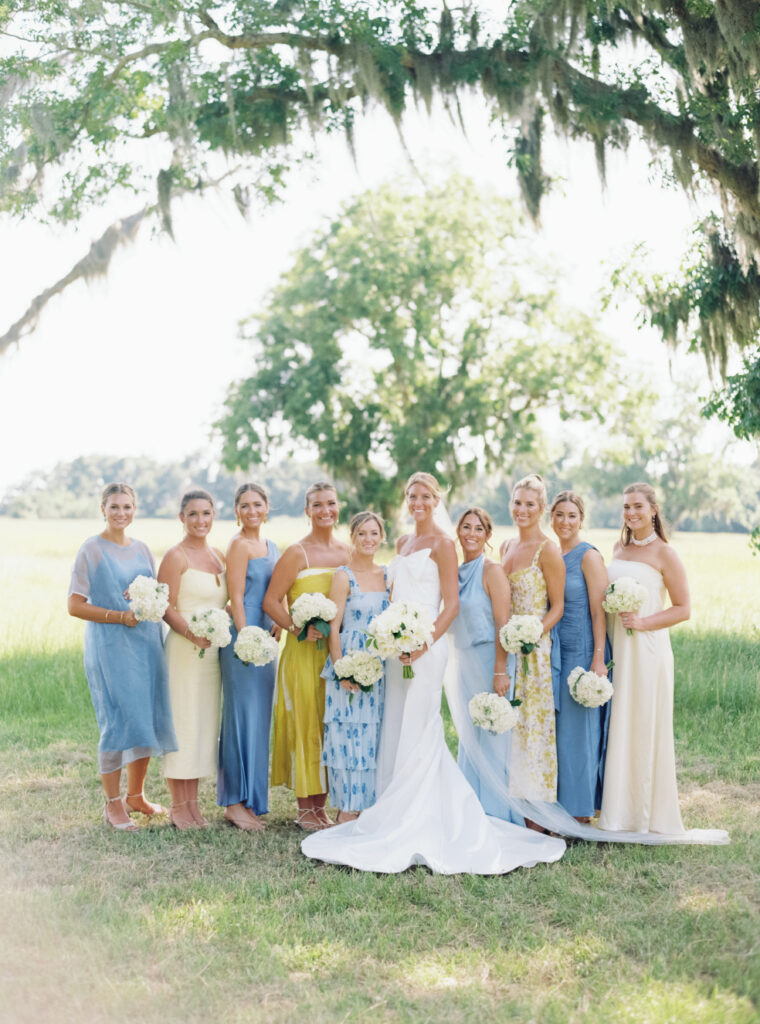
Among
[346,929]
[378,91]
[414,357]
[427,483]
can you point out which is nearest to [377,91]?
[378,91]

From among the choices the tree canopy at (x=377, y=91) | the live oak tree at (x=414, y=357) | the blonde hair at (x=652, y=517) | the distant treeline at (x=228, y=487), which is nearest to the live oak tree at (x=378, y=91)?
the tree canopy at (x=377, y=91)

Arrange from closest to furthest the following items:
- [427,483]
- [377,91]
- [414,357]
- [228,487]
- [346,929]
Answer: [346,929] → [427,483] → [377,91] → [414,357] → [228,487]

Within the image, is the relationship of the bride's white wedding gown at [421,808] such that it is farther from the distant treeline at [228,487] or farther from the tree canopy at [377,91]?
the distant treeline at [228,487]

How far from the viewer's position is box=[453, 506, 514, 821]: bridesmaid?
240 inches

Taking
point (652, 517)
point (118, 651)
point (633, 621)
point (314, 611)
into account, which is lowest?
point (118, 651)

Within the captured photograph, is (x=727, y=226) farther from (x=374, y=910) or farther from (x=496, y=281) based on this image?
(x=496, y=281)

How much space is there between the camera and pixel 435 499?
619 centimetres

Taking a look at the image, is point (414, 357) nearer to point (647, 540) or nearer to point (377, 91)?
point (377, 91)

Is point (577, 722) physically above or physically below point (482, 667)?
below

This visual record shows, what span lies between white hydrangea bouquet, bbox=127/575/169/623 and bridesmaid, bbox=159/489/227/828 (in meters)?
0.26

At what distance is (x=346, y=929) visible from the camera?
15.4ft

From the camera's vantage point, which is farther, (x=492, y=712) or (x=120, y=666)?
(x=120, y=666)

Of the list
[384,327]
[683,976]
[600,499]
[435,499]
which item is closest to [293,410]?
[384,327]

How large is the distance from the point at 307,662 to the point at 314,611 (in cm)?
49
